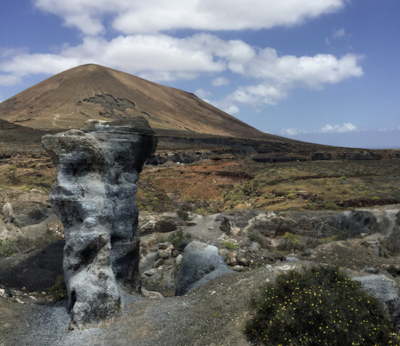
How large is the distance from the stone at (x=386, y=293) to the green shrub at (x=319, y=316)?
1.01 feet

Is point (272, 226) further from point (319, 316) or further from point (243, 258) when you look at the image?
point (319, 316)

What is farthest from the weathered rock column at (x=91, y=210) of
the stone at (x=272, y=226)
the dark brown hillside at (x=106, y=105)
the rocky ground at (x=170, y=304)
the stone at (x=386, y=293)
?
the dark brown hillside at (x=106, y=105)

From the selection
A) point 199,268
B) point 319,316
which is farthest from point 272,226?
point 319,316

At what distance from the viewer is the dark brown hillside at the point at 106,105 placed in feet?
281

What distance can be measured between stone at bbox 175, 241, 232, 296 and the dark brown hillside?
2600 inches

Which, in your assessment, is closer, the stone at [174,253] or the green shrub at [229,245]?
the stone at [174,253]

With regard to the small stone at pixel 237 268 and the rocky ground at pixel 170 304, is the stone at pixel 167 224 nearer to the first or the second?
the rocky ground at pixel 170 304

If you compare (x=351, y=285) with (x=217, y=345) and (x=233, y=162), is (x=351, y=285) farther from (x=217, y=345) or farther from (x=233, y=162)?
(x=233, y=162)

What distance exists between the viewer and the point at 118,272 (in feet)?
28.8

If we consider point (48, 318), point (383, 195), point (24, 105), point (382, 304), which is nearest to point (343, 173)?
point (383, 195)

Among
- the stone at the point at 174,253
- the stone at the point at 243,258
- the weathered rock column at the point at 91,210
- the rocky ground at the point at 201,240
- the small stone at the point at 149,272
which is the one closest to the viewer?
the rocky ground at the point at 201,240

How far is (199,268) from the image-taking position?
9.21m

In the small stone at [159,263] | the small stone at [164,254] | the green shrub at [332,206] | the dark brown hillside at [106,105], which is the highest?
the dark brown hillside at [106,105]

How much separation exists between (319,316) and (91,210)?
546 cm
